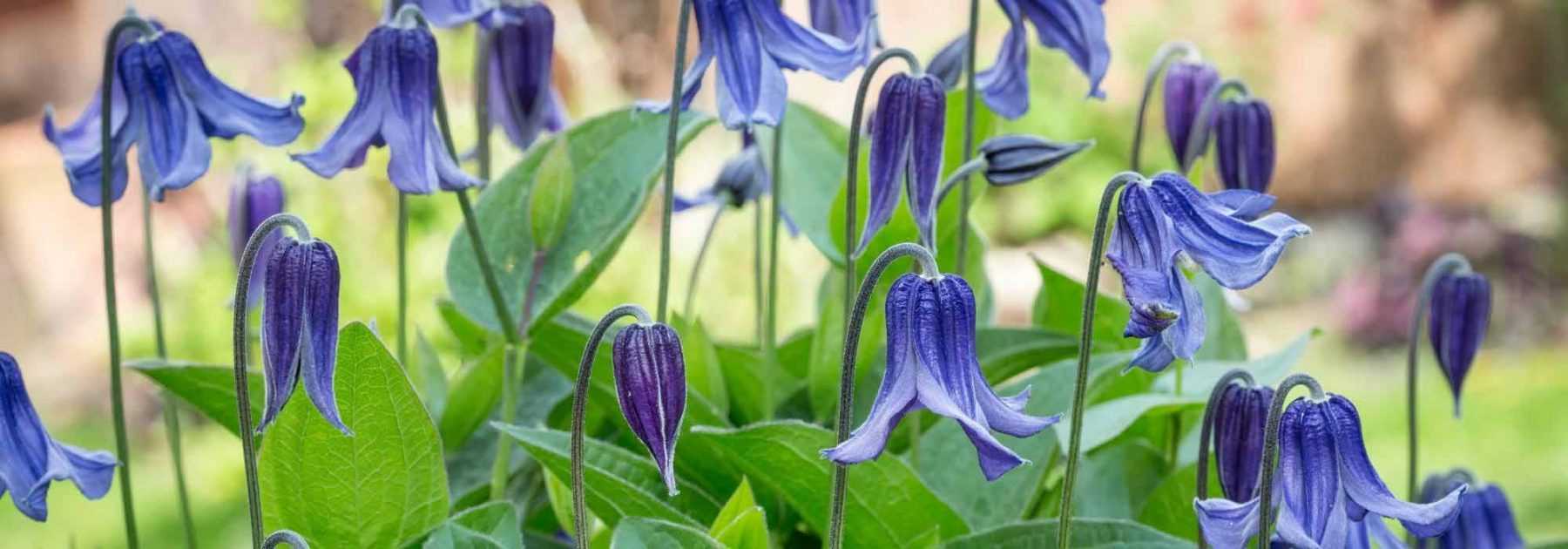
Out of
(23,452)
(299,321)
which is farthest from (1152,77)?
(23,452)

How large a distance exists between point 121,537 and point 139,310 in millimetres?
1859

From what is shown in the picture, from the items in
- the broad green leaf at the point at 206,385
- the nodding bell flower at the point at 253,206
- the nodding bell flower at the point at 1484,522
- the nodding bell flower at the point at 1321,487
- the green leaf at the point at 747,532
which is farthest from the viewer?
the nodding bell flower at the point at 253,206

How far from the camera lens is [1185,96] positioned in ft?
4.42

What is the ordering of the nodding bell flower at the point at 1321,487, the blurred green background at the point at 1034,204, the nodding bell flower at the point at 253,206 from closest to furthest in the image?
the nodding bell flower at the point at 1321,487 → the nodding bell flower at the point at 253,206 → the blurred green background at the point at 1034,204

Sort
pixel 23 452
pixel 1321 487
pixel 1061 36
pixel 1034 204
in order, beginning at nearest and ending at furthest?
1. pixel 1321 487
2. pixel 23 452
3. pixel 1061 36
4. pixel 1034 204

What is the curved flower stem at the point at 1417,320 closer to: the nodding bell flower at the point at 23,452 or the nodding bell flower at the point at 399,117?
the nodding bell flower at the point at 399,117

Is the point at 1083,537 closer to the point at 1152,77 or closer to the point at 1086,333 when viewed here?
the point at 1086,333

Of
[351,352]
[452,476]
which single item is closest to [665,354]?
[351,352]

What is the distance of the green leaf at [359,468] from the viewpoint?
3.26 ft

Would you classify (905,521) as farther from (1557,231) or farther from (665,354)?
(1557,231)

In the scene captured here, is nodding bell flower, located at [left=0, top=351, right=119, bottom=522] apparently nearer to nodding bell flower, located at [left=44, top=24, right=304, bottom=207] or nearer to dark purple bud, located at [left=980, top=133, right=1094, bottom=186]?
nodding bell flower, located at [left=44, top=24, right=304, bottom=207]

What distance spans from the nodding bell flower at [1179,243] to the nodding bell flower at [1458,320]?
47 centimetres

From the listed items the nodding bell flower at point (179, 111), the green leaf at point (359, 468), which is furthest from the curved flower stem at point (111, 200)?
the green leaf at point (359, 468)

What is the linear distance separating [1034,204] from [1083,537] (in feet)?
21.4
